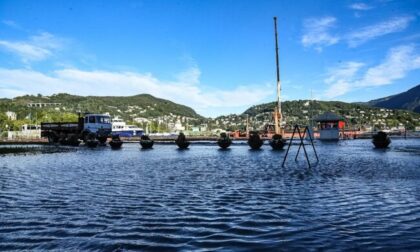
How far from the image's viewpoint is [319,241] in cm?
787

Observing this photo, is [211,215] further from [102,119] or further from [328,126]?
[328,126]

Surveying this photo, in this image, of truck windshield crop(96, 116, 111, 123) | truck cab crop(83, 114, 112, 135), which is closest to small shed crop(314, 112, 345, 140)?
truck windshield crop(96, 116, 111, 123)

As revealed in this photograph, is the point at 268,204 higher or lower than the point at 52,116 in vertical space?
lower

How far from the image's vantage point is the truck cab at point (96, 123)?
6494 centimetres

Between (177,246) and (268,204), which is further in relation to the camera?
(268,204)

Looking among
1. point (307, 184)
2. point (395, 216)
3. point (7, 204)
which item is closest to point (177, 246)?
point (395, 216)

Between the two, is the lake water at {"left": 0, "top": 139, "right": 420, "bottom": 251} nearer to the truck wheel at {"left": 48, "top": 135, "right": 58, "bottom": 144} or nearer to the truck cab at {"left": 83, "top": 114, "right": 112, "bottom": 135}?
the truck cab at {"left": 83, "top": 114, "right": 112, "bottom": 135}

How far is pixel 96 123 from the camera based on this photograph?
214 ft

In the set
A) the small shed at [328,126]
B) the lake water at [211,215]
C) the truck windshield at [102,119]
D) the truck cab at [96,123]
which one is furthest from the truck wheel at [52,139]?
the small shed at [328,126]

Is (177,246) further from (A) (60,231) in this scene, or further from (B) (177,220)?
(A) (60,231)

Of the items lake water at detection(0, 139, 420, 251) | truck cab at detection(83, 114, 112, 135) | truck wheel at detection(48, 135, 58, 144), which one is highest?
truck cab at detection(83, 114, 112, 135)

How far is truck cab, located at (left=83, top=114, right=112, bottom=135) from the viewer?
6494cm

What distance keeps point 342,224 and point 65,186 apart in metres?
12.7

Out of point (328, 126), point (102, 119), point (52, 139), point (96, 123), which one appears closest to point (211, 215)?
point (102, 119)
